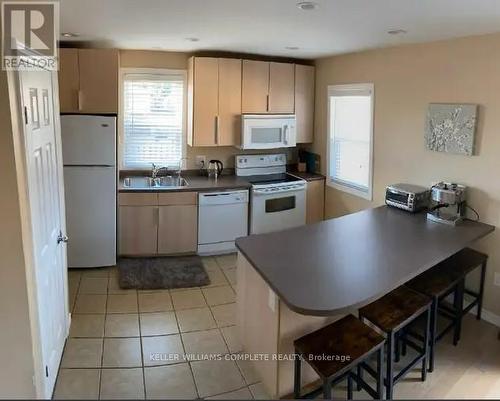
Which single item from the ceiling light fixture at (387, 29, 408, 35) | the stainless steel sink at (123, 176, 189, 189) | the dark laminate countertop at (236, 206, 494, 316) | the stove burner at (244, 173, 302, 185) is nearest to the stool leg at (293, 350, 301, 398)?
the dark laminate countertop at (236, 206, 494, 316)

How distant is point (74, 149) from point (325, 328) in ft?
9.79

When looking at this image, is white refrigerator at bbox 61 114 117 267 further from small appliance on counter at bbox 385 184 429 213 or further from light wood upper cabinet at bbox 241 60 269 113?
small appliance on counter at bbox 385 184 429 213

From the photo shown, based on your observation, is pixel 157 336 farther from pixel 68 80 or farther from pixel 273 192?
pixel 68 80

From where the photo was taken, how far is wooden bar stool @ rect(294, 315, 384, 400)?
2.24 metres

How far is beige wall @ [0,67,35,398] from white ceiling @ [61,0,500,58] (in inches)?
42.0

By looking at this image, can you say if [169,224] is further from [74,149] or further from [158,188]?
[74,149]

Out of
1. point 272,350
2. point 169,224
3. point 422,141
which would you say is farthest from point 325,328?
point 169,224

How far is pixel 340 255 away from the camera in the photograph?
2.74 m

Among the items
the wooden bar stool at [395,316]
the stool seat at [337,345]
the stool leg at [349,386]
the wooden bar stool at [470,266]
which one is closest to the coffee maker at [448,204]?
the wooden bar stool at [470,266]

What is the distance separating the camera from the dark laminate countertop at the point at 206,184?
4645mm

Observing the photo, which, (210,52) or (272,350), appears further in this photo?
(210,52)

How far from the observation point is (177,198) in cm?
472

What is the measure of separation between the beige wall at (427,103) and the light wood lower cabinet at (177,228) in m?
1.77

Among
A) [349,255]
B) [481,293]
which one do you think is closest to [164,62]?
[349,255]
